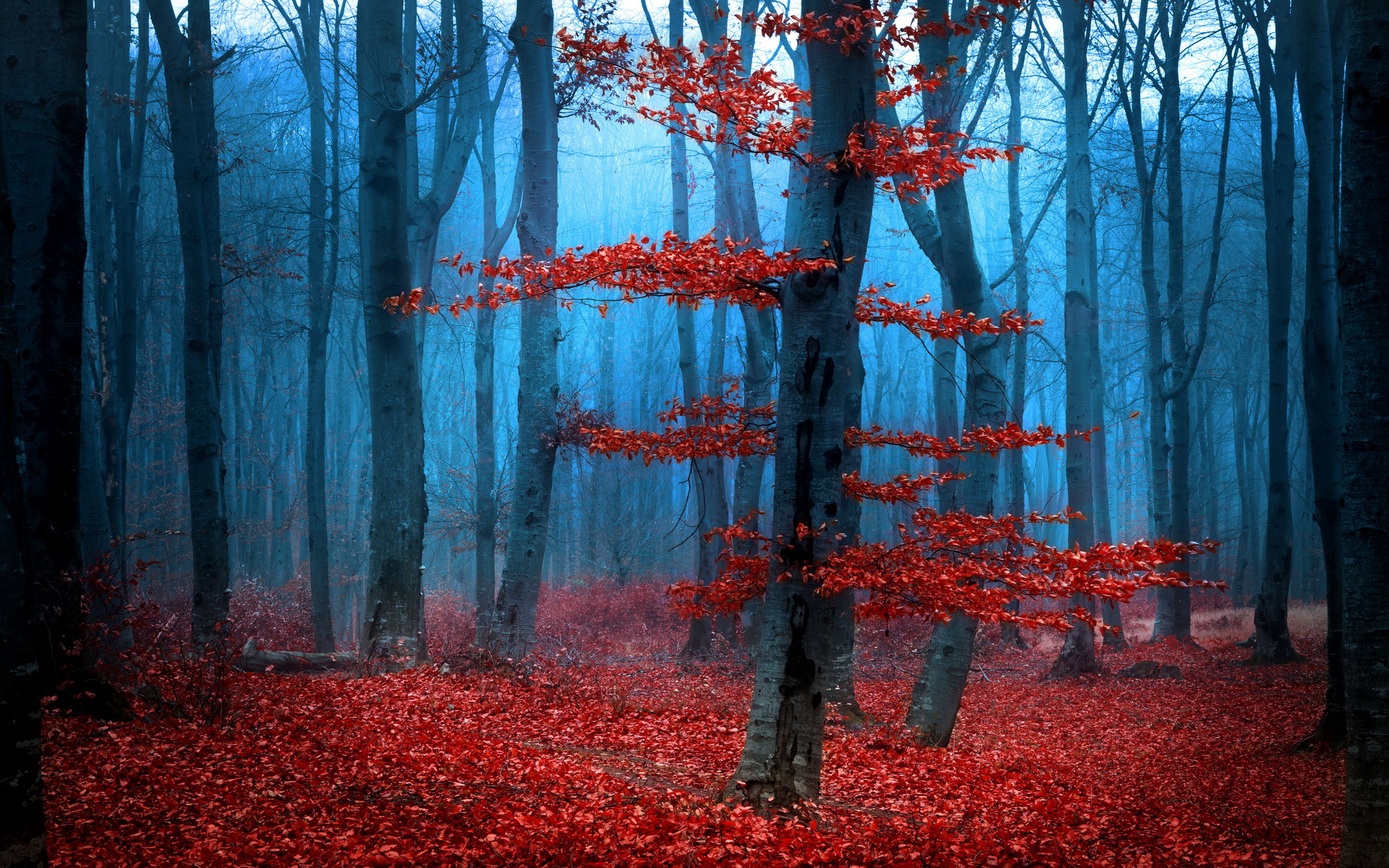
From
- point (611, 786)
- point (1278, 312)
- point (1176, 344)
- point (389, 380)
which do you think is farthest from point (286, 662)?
point (1176, 344)

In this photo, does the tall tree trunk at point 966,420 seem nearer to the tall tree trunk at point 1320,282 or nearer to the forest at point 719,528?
the forest at point 719,528

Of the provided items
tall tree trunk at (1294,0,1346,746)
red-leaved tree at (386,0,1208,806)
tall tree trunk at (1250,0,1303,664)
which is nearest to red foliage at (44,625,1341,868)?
red-leaved tree at (386,0,1208,806)

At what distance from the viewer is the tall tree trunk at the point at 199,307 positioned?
9383mm

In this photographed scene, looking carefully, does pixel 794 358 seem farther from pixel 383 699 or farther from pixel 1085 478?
pixel 1085 478

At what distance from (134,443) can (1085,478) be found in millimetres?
23172

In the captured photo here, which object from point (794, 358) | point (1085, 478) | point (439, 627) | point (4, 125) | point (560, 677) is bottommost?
point (439, 627)

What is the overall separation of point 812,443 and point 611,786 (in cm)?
248

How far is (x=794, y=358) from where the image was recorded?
4.98 m

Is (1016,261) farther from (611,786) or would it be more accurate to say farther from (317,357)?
(611,786)

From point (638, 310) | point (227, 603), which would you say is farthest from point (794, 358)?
point (638, 310)

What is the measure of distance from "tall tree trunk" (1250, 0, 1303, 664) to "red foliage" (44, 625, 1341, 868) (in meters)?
3.68

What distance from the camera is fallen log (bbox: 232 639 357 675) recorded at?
10125 mm

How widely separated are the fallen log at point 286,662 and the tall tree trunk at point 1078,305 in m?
10.5

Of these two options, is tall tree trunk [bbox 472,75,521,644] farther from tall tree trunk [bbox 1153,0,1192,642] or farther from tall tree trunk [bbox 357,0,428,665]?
tall tree trunk [bbox 1153,0,1192,642]
